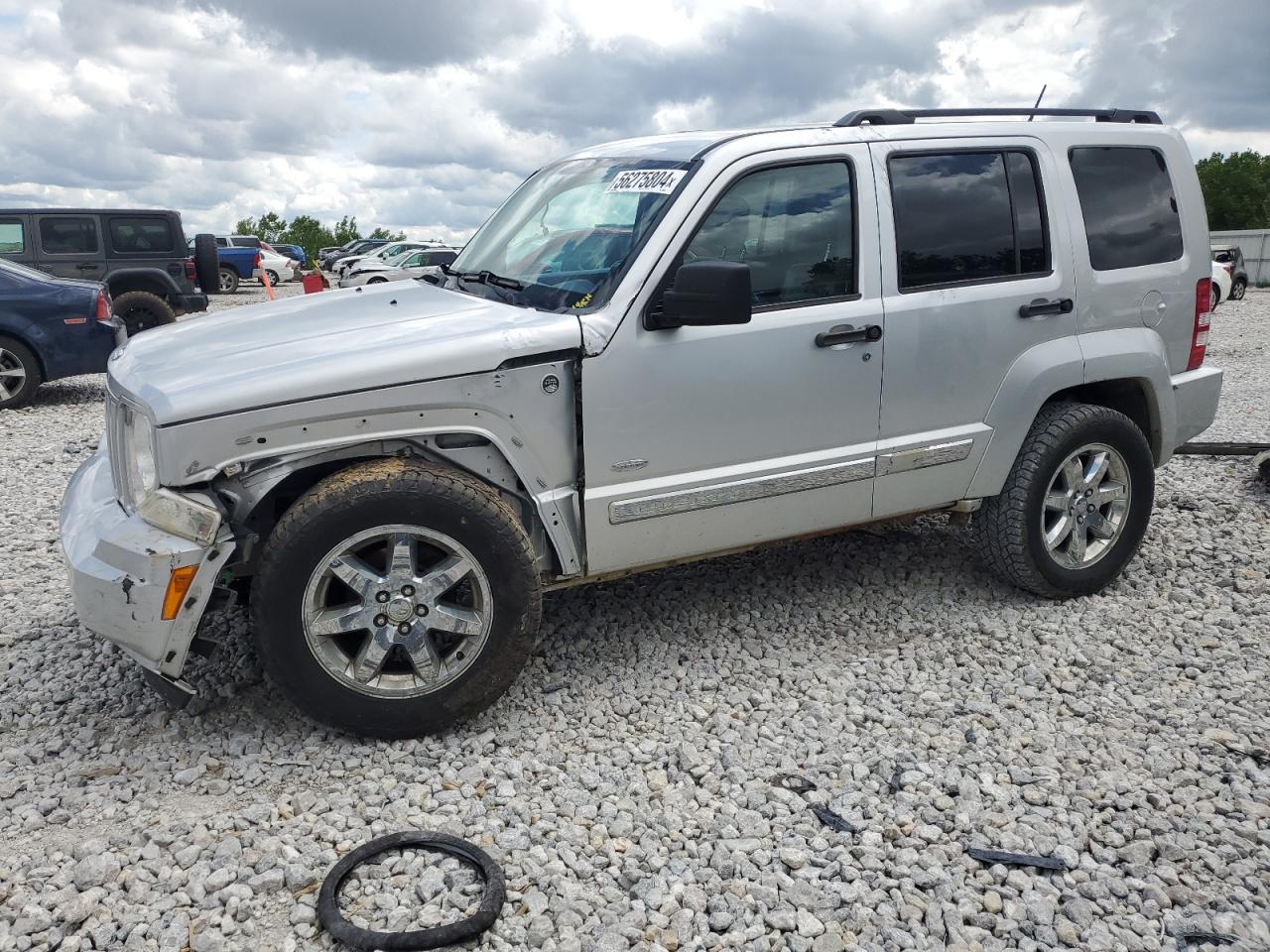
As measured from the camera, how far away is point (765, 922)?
9.53ft

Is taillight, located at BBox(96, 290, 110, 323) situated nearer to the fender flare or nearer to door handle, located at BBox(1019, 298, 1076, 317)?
the fender flare

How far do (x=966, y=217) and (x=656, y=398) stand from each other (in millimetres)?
1668

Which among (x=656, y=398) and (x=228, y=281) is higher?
(x=656, y=398)

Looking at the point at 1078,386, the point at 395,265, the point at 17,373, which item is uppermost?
the point at 395,265

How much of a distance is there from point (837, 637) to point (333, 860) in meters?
2.38

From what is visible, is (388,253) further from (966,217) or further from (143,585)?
(143,585)

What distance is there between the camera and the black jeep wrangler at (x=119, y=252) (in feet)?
46.5

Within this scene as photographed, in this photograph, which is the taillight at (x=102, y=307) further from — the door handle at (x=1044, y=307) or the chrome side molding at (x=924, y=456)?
the door handle at (x=1044, y=307)

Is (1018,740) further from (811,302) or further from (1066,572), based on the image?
(811,302)

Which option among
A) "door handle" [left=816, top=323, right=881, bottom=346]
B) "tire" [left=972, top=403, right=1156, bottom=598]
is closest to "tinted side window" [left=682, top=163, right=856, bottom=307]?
"door handle" [left=816, top=323, right=881, bottom=346]

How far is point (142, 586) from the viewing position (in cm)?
336

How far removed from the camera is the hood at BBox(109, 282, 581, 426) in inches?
134

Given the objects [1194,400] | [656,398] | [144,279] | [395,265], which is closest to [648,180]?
[656,398]

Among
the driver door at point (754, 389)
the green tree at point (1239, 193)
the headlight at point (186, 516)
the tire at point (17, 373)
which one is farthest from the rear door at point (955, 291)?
the green tree at point (1239, 193)
